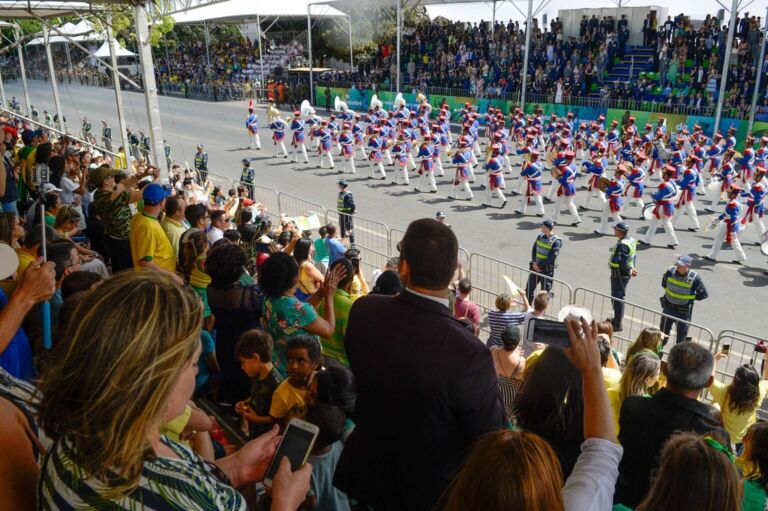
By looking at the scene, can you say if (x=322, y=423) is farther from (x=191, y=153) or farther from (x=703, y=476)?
(x=191, y=153)

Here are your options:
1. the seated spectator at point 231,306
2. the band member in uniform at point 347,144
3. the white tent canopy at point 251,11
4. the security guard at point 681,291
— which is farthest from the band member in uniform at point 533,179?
the white tent canopy at point 251,11

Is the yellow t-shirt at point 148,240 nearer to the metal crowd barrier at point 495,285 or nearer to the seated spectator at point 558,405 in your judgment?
the seated spectator at point 558,405

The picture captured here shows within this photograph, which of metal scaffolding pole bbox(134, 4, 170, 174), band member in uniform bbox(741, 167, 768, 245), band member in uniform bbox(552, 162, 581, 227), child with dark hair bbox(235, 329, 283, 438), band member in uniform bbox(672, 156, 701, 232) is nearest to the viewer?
child with dark hair bbox(235, 329, 283, 438)

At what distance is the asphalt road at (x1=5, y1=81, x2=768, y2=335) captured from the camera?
33.4 feet

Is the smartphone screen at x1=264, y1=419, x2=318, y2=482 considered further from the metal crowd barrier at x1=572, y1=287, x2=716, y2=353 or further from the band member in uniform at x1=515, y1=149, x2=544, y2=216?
the band member in uniform at x1=515, y1=149, x2=544, y2=216

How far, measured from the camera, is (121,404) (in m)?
1.39

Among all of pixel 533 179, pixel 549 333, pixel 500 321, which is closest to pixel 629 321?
pixel 500 321

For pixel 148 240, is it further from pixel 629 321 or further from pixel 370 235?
pixel 370 235

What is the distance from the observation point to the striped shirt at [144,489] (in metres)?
1.38

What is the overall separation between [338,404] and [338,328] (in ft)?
3.55

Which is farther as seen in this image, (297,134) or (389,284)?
(297,134)

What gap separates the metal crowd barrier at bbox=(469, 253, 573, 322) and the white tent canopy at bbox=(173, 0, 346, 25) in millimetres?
22700

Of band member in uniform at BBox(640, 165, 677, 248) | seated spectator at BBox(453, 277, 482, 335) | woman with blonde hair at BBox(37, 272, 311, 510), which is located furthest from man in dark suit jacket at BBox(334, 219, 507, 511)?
band member in uniform at BBox(640, 165, 677, 248)

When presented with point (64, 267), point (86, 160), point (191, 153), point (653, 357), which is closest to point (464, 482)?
point (653, 357)
